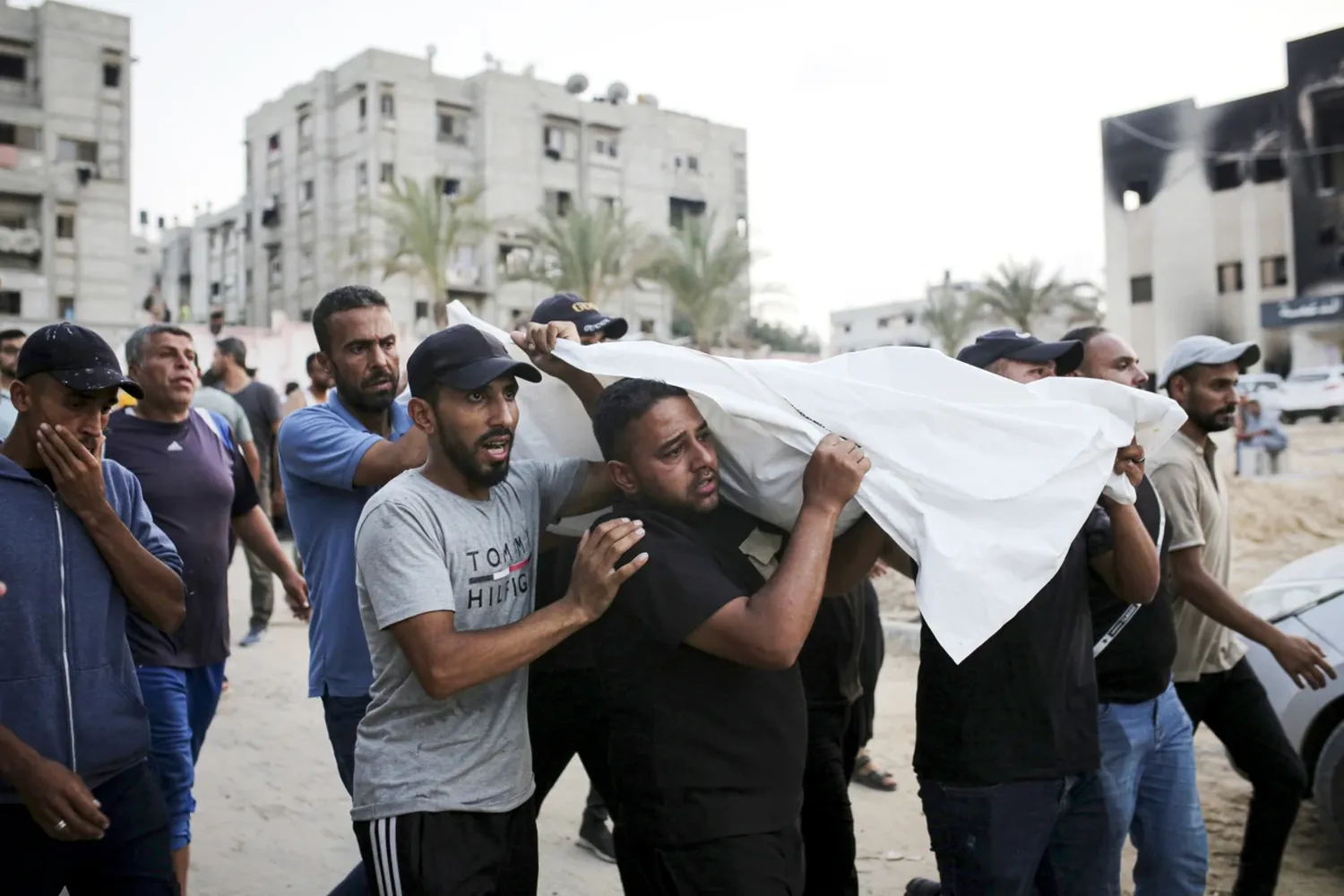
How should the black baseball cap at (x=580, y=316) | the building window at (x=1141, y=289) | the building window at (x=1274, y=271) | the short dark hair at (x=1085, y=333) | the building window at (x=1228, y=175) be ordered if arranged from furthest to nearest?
the building window at (x=1141, y=289), the building window at (x=1228, y=175), the building window at (x=1274, y=271), the short dark hair at (x=1085, y=333), the black baseball cap at (x=580, y=316)

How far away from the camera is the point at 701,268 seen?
111 ft

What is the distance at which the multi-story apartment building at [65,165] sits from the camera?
34.9m

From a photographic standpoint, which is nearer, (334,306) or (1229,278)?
(334,306)

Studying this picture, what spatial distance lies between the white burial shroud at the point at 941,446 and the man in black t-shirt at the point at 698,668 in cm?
13

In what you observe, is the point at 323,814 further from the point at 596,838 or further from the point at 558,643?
the point at 558,643

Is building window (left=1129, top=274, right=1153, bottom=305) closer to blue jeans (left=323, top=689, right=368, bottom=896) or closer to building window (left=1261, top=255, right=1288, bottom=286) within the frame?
building window (left=1261, top=255, right=1288, bottom=286)

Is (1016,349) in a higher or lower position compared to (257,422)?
lower

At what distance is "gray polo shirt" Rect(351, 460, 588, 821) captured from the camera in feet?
7.89

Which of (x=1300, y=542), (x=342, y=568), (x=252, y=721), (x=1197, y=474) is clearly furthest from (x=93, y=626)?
(x=1300, y=542)

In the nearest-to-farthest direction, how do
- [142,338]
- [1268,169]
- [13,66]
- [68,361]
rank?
[68,361], [142,338], [1268,169], [13,66]

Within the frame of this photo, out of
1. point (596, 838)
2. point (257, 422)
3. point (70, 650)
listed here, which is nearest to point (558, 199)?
point (257, 422)

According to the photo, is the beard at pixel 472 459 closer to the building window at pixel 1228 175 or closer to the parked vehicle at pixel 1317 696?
the parked vehicle at pixel 1317 696

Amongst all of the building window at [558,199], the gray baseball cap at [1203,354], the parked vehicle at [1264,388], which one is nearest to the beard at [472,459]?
the gray baseball cap at [1203,354]

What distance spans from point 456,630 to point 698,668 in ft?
1.80
